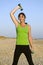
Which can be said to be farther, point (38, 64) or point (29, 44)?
point (38, 64)

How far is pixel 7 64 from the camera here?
11633mm

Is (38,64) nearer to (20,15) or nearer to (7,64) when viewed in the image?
(7,64)

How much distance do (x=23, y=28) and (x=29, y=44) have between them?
19.6 inches

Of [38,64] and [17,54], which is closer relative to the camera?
[17,54]

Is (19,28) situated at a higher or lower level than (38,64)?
higher

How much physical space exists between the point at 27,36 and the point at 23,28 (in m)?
0.25

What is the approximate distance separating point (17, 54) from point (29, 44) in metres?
0.44

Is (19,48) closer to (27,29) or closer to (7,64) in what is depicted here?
(27,29)

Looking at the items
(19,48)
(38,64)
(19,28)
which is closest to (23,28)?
(19,28)

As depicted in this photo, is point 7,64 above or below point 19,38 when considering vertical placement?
below

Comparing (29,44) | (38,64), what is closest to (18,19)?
(29,44)

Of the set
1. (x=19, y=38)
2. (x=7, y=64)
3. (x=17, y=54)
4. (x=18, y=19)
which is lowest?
(x=7, y=64)

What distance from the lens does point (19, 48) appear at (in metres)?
7.46

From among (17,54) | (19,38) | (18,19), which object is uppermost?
(18,19)
